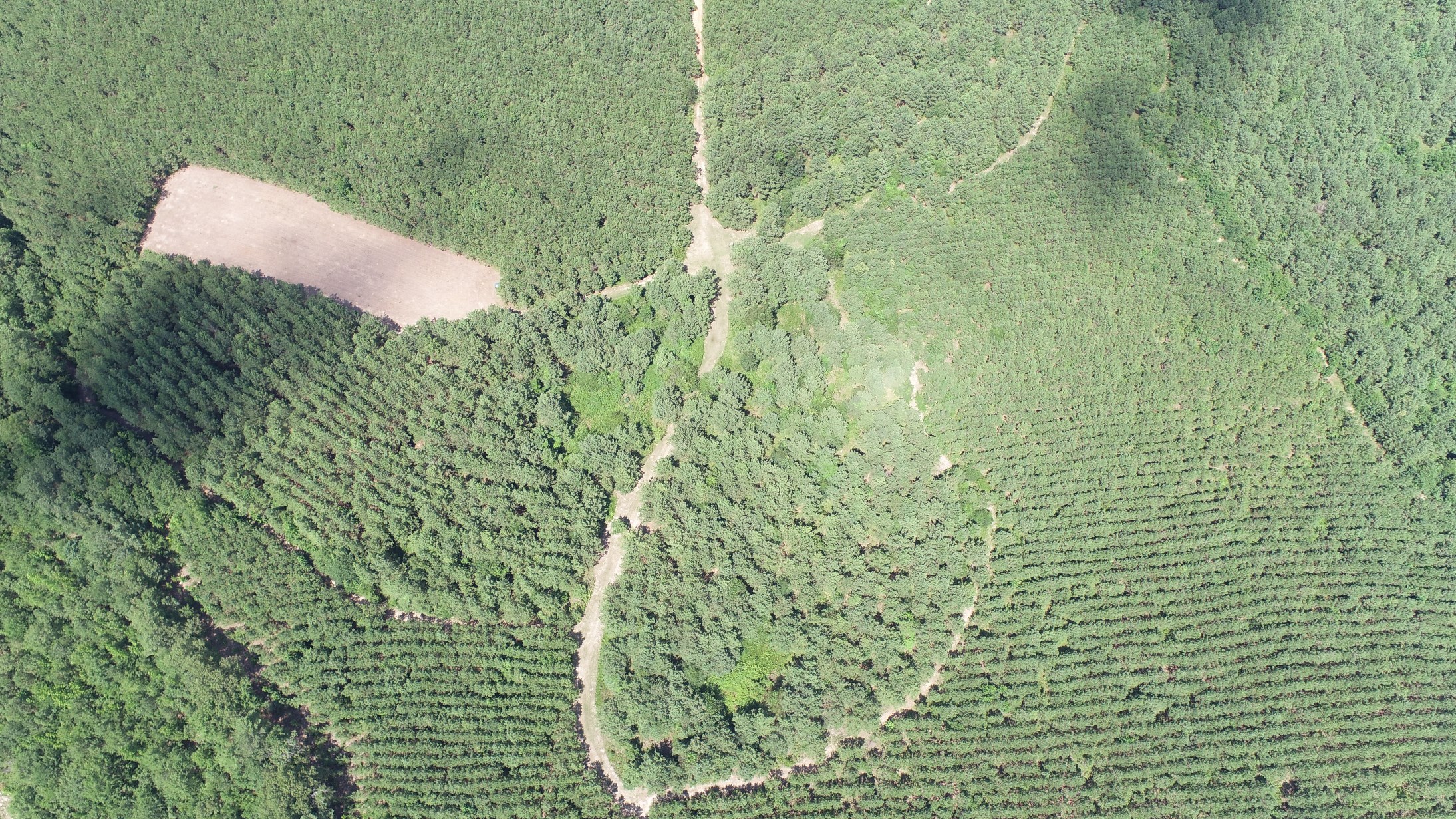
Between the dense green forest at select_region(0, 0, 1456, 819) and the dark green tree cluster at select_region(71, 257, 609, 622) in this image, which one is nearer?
the dense green forest at select_region(0, 0, 1456, 819)

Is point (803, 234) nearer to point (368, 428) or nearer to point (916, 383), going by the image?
point (916, 383)

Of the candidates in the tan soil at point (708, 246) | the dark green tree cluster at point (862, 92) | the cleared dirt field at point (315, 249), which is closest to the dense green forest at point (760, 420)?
the dark green tree cluster at point (862, 92)

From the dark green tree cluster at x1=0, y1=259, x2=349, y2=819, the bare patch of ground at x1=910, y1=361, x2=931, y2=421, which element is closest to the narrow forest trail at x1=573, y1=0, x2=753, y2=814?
→ the bare patch of ground at x1=910, y1=361, x2=931, y2=421

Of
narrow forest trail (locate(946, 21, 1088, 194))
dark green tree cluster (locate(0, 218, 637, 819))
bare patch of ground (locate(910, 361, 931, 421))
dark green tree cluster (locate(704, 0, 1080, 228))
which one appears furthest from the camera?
narrow forest trail (locate(946, 21, 1088, 194))

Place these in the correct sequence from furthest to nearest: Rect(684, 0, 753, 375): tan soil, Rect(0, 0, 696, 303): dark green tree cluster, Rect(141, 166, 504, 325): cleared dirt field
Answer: Rect(0, 0, 696, 303): dark green tree cluster → Rect(141, 166, 504, 325): cleared dirt field → Rect(684, 0, 753, 375): tan soil

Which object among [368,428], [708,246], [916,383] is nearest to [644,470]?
[708,246]

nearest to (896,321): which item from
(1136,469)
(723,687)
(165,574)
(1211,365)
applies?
(1136,469)

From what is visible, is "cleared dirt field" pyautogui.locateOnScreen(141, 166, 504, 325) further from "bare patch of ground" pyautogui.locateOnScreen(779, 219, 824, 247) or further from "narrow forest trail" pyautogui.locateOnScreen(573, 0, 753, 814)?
"bare patch of ground" pyautogui.locateOnScreen(779, 219, 824, 247)
